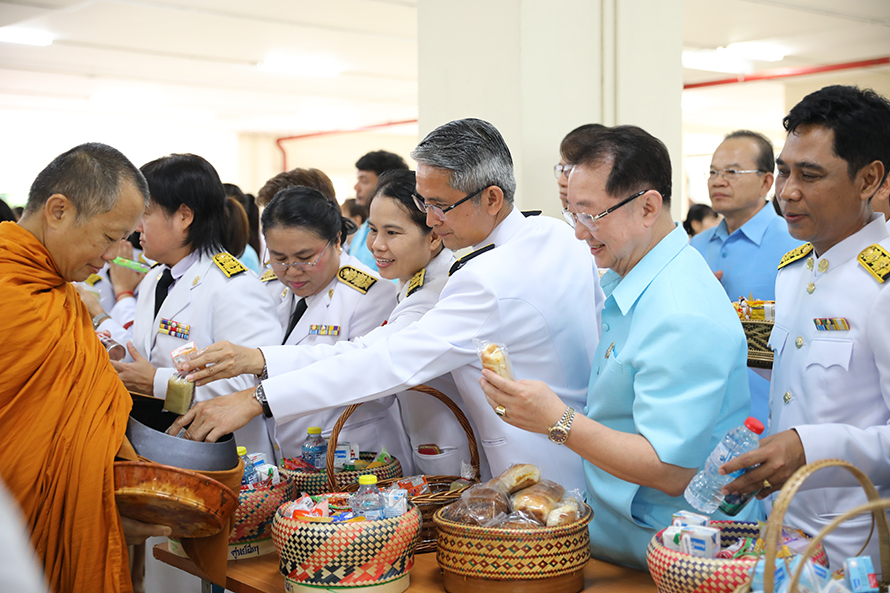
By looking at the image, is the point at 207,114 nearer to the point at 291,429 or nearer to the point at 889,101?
the point at 291,429

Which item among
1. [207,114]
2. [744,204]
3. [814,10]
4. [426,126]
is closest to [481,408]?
[426,126]

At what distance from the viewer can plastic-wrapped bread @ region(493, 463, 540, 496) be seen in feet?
5.73

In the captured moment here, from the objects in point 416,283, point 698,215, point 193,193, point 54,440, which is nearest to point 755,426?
point 416,283

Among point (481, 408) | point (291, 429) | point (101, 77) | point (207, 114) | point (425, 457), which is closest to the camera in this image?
point (481, 408)

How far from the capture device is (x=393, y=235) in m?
2.61

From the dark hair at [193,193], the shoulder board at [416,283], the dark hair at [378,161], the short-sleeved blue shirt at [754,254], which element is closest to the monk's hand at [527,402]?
the shoulder board at [416,283]

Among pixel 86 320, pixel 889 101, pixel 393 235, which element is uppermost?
pixel 889 101

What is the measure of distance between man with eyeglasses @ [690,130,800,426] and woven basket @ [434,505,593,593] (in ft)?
7.97

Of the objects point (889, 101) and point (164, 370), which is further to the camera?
point (164, 370)

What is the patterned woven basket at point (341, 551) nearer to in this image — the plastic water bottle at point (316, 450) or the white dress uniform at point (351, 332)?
the plastic water bottle at point (316, 450)

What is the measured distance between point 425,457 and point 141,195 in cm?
105

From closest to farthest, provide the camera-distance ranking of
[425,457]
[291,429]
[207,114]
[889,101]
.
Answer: [889,101]
[425,457]
[291,429]
[207,114]

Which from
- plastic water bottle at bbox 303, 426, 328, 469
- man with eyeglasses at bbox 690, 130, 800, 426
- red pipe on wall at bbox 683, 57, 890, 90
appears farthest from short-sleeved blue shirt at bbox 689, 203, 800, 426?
red pipe on wall at bbox 683, 57, 890, 90

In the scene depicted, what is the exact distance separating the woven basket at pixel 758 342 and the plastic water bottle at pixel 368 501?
1.23m
